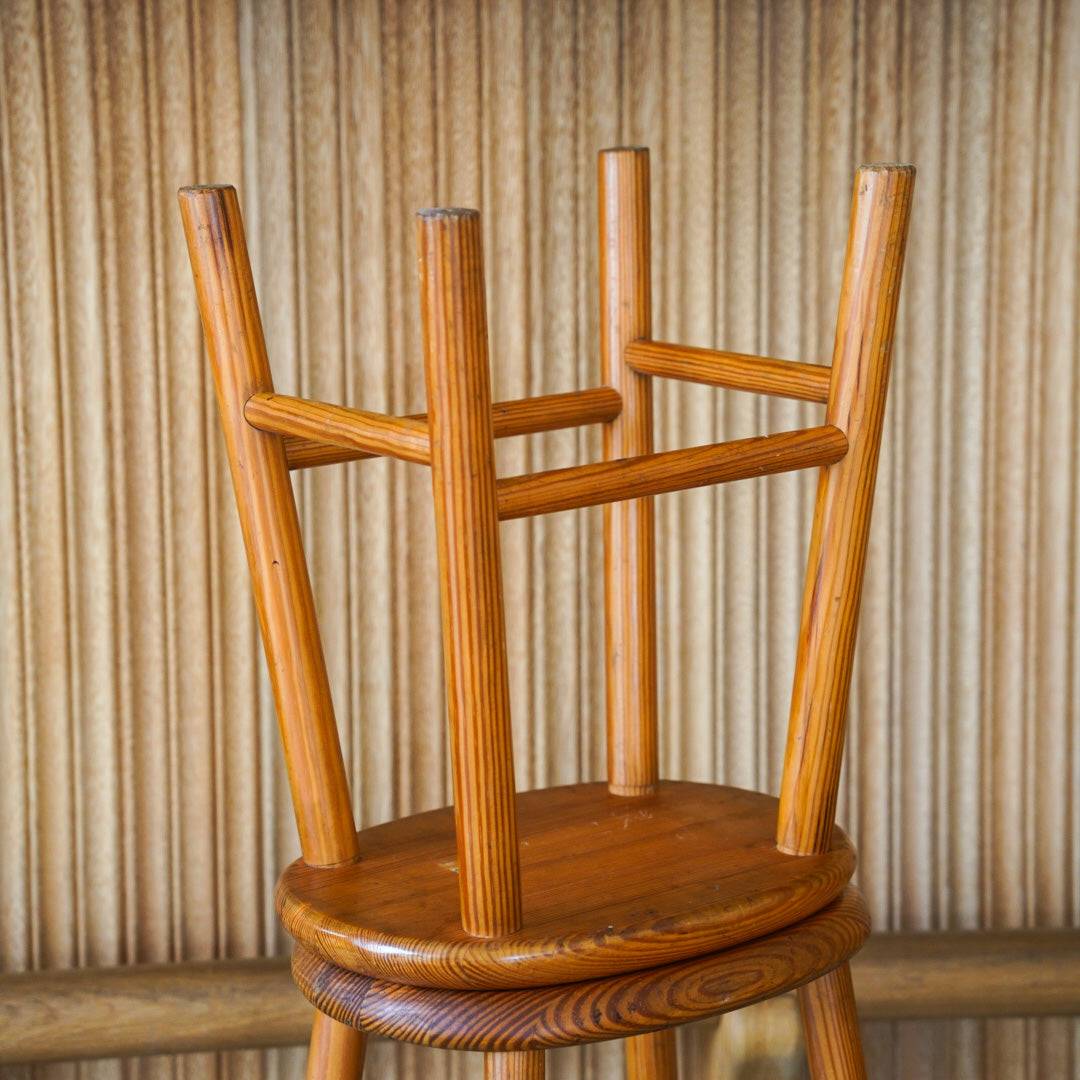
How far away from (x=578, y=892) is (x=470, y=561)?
0.22m

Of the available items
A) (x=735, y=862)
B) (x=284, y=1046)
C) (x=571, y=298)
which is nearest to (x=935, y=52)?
(x=571, y=298)

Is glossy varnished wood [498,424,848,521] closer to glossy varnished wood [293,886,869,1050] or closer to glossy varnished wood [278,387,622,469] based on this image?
glossy varnished wood [278,387,622,469]

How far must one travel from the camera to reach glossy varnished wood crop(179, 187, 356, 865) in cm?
77

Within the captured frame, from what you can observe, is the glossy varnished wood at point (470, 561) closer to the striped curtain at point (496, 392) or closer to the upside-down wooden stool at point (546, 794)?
the upside-down wooden stool at point (546, 794)

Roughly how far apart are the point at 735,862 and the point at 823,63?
2.52 ft

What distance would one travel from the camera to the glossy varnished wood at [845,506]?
751 mm

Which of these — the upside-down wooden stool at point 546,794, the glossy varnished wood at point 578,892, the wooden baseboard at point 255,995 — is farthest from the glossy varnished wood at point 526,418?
the wooden baseboard at point 255,995

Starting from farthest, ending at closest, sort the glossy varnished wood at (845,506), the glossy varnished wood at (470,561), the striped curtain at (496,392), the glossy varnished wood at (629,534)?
1. the striped curtain at (496,392)
2. the glossy varnished wood at (629,534)
3. the glossy varnished wood at (845,506)
4. the glossy varnished wood at (470,561)

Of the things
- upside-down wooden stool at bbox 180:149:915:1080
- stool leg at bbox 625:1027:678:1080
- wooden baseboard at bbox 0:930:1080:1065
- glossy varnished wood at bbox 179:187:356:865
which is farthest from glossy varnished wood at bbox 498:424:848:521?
wooden baseboard at bbox 0:930:1080:1065

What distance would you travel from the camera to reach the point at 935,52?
1.24m

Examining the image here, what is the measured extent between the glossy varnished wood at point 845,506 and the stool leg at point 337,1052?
276mm

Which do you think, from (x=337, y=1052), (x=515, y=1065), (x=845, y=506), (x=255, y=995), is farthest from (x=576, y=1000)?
(x=255, y=995)

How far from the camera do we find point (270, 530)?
0.79 metres

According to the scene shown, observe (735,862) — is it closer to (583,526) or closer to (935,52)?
(583,526)
